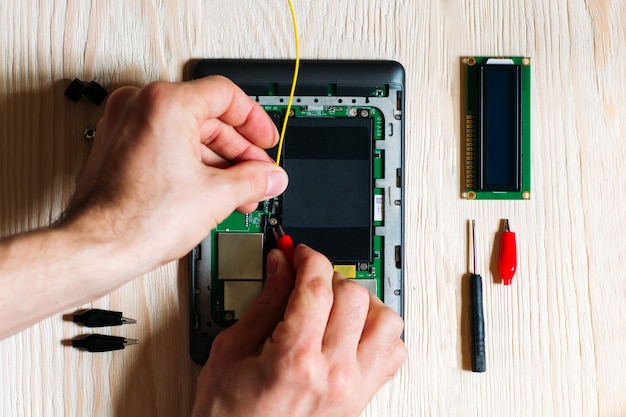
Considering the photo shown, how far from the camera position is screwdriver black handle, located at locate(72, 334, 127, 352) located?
959 millimetres

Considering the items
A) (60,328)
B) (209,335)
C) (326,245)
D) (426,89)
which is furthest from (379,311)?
(60,328)

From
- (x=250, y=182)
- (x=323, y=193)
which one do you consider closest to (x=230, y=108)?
(x=250, y=182)

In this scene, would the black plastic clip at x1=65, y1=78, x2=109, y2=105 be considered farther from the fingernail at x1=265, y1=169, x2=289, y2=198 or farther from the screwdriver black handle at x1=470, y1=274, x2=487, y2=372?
the screwdriver black handle at x1=470, y1=274, x2=487, y2=372

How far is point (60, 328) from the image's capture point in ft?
3.23

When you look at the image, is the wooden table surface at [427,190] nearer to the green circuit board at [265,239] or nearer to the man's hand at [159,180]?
the green circuit board at [265,239]

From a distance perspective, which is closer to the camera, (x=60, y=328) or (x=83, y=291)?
(x=83, y=291)

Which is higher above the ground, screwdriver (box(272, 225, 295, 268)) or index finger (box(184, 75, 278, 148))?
index finger (box(184, 75, 278, 148))

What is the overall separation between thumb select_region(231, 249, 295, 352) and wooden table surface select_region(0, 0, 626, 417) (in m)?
0.19

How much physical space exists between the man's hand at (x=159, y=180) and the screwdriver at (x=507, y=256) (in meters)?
0.49

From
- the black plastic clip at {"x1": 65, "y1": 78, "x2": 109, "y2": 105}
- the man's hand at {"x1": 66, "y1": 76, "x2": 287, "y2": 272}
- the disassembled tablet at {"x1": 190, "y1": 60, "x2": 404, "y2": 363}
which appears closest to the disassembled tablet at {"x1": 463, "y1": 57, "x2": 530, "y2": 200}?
the disassembled tablet at {"x1": 190, "y1": 60, "x2": 404, "y2": 363}

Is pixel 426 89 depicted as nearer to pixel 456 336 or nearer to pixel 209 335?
pixel 456 336

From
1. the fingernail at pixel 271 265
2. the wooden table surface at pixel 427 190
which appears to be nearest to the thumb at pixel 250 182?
the fingernail at pixel 271 265

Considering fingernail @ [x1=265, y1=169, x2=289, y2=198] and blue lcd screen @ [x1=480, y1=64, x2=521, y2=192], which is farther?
blue lcd screen @ [x1=480, y1=64, x2=521, y2=192]

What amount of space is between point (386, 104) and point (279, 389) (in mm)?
528
